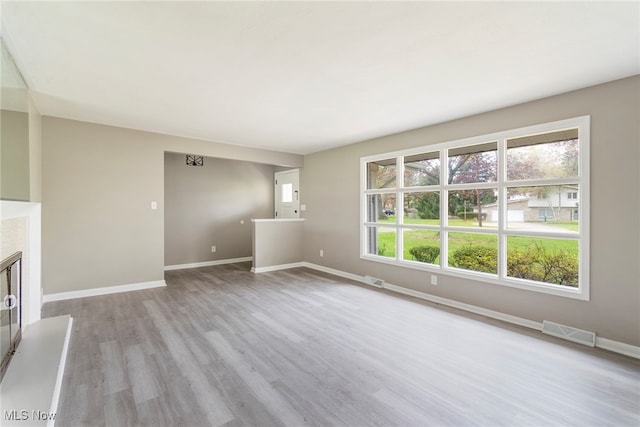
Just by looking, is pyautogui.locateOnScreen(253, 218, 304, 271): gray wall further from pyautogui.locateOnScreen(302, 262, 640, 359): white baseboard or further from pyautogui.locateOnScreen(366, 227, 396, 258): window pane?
pyautogui.locateOnScreen(366, 227, 396, 258): window pane

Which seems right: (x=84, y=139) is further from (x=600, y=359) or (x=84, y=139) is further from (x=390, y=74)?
(x=600, y=359)

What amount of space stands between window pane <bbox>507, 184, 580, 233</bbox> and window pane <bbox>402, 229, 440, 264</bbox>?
3.24 feet

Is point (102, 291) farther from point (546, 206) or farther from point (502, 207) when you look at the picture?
point (546, 206)

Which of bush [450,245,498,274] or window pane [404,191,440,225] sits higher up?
window pane [404,191,440,225]

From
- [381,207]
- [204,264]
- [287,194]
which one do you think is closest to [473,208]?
[381,207]

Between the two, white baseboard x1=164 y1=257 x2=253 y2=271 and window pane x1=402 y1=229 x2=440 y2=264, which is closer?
window pane x1=402 y1=229 x2=440 y2=264

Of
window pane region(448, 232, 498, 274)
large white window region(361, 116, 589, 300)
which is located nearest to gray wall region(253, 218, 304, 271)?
large white window region(361, 116, 589, 300)

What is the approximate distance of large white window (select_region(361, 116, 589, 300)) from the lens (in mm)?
2834

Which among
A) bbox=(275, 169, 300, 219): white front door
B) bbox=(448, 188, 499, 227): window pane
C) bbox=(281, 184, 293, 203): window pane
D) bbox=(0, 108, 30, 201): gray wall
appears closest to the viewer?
bbox=(0, 108, 30, 201): gray wall

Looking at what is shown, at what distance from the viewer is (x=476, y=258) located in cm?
359

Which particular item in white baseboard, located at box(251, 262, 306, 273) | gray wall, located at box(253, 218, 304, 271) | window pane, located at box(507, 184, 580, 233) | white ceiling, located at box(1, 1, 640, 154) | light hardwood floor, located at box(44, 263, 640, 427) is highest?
white ceiling, located at box(1, 1, 640, 154)

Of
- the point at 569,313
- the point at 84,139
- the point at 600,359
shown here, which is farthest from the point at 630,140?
the point at 84,139

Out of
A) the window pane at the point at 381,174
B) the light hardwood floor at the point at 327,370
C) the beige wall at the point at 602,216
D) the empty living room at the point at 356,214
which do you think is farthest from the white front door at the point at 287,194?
the beige wall at the point at 602,216

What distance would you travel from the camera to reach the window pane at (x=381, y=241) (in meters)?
4.58
